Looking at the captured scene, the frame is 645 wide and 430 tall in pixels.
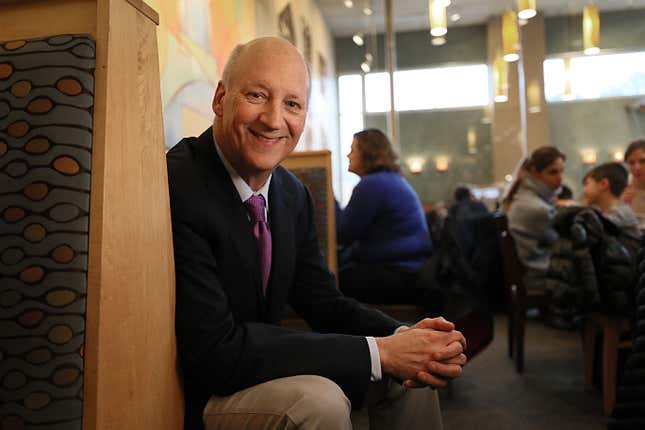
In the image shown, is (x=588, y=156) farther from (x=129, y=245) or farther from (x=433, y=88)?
(x=129, y=245)

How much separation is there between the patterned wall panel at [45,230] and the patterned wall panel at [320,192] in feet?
6.77

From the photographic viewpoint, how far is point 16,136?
88 cm

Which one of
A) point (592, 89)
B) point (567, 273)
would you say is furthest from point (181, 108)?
point (592, 89)

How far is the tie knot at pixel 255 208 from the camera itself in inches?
49.4

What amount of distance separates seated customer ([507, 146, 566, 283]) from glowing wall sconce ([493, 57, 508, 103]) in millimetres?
5601

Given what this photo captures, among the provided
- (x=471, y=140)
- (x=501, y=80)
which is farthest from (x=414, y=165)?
(x=501, y=80)

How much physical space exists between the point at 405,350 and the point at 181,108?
7.72 ft

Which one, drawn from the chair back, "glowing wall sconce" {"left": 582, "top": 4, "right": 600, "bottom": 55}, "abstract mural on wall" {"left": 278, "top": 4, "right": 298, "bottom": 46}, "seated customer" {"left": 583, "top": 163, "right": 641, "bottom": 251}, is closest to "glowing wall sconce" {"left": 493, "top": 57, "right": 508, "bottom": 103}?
"glowing wall sconce" {"left": 582, "top": 4, "right": 600, "bottom": 55}

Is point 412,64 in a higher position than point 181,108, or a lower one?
higher

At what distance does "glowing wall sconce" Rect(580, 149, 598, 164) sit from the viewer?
33.2 ft

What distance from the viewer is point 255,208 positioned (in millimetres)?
1259

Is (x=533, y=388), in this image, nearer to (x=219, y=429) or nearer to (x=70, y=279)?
(x=219, y=429)

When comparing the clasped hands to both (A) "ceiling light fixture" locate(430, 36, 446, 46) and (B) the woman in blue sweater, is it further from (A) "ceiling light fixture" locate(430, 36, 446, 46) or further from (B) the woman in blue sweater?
(A) "ceiling light fixture" locate(430, 36, 446, 46)

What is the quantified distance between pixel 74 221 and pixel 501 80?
360 inches
